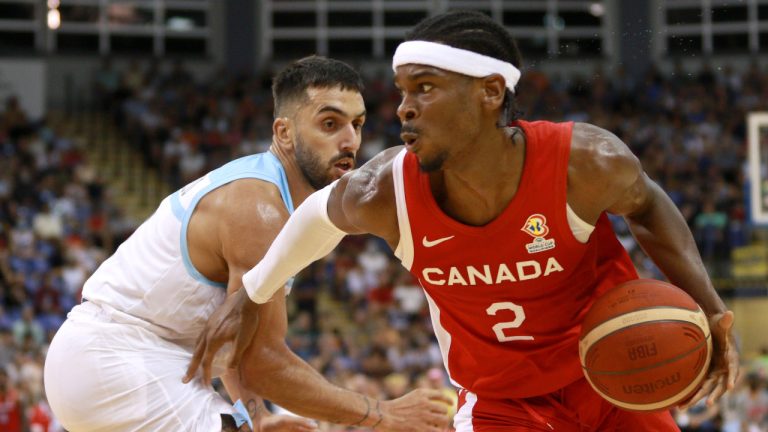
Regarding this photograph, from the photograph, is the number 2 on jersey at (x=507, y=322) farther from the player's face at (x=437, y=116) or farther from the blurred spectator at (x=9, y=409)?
the blurred spectator at (x=9, y=409)

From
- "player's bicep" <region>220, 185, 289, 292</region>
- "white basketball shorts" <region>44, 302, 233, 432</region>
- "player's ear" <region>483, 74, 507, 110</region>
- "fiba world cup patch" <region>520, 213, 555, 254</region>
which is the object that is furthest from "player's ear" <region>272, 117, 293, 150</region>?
"fiba world cup patch" <region>520, 213, 555, 254</region>

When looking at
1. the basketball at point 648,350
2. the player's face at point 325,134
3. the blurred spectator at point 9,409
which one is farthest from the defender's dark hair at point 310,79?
the blurred spectator at point 9,409

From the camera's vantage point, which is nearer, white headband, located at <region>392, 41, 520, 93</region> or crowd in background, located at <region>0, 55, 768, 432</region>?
white headband, located at <region>392, 41, 520, 93</region>

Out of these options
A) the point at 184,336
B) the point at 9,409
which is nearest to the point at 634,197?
the point at 184,336

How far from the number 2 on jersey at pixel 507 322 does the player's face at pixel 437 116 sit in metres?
0.58

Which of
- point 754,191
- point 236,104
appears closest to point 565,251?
point 754,191

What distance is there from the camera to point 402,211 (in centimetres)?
348

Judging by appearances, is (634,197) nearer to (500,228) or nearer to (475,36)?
(500,228)

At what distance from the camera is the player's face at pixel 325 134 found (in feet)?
15.1

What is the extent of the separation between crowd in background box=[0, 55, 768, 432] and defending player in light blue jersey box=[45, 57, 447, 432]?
5.91 metres

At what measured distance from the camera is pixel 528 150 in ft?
11.3

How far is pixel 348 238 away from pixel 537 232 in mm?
15257

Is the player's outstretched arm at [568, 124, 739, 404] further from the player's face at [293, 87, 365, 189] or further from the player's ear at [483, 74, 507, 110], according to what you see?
the player's face at [293, 87, 365, 189]

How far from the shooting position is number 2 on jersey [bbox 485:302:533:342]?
140 inches
